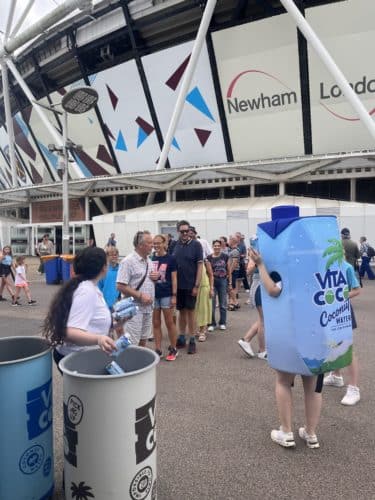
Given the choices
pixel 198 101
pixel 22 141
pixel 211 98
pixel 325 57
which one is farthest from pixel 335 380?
pixel 22 141

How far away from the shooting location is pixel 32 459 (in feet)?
7.02

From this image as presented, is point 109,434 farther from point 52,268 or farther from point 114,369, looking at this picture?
point 52,268

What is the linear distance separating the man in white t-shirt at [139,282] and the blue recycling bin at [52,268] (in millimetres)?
9638

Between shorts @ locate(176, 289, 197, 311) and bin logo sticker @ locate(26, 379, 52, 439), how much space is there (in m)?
3.38

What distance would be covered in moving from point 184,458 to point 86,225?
27163 millimetres

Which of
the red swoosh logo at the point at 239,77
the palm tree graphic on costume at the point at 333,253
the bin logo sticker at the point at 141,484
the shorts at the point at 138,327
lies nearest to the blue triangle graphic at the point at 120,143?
the red swoosh logo at the point at 239,77

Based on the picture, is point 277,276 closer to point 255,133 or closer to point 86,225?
point 255,133

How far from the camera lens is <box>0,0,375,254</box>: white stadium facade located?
58.0 ft

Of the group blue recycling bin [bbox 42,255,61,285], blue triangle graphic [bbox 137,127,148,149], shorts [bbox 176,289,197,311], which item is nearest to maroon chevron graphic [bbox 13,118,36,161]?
blue triangle graphic [bbox 137,127,148,149]

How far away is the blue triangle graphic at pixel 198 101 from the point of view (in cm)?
2115

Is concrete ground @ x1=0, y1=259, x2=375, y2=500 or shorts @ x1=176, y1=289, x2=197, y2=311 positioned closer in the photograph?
concrete ground @ x1=0, y1=259, x2=375, y2=500

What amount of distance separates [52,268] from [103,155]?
49.2 feet

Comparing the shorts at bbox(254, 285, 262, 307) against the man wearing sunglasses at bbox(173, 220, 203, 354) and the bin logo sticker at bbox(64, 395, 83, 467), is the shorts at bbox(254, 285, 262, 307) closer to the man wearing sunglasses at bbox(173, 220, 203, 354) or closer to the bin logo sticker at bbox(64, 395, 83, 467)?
the man wearing sunglasses at bbox(173, 220, 203, 354)

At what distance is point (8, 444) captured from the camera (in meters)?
2.06
